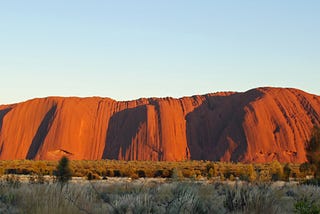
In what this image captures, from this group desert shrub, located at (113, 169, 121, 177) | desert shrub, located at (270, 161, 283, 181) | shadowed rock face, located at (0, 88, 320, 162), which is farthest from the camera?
shadowed rock face, located at (0, 88, 320, 162)

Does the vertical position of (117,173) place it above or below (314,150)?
below

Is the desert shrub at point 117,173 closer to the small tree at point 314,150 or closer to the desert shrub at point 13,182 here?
the small tree at point 314,150

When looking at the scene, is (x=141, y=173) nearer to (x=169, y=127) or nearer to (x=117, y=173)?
(x=117, y=173)

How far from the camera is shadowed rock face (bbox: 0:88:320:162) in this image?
94.1m

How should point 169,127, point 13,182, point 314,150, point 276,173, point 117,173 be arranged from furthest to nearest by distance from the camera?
1. point 169,127
2. point 117,173
3. point 314,150
4. point 276,173
5. point 13,182

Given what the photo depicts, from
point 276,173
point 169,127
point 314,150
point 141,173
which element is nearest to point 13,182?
point 276,173

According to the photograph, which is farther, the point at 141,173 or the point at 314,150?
the point at 141,173

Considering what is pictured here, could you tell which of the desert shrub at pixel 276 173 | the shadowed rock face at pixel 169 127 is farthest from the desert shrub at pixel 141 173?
the shadowed rock face at pixel 169 127

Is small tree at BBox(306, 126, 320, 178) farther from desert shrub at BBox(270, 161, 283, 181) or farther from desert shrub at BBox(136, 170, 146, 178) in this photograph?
desert shrub at BBox(136, 170, 146, 178)

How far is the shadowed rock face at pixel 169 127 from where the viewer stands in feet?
309

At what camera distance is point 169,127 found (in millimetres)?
101750

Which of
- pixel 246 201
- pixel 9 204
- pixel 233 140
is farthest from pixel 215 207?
pixel 233 140

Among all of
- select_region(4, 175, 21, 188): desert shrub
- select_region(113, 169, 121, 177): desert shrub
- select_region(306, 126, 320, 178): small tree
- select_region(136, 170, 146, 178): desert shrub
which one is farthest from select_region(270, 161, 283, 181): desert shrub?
select_region(113, 169, 121, 177): desert shrub

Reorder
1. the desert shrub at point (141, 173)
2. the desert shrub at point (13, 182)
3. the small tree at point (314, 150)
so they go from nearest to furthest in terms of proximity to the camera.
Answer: the desert shrub at point (13, 182) → the small tree at point (314, 150) → the desert shrub at point (141, 173)
